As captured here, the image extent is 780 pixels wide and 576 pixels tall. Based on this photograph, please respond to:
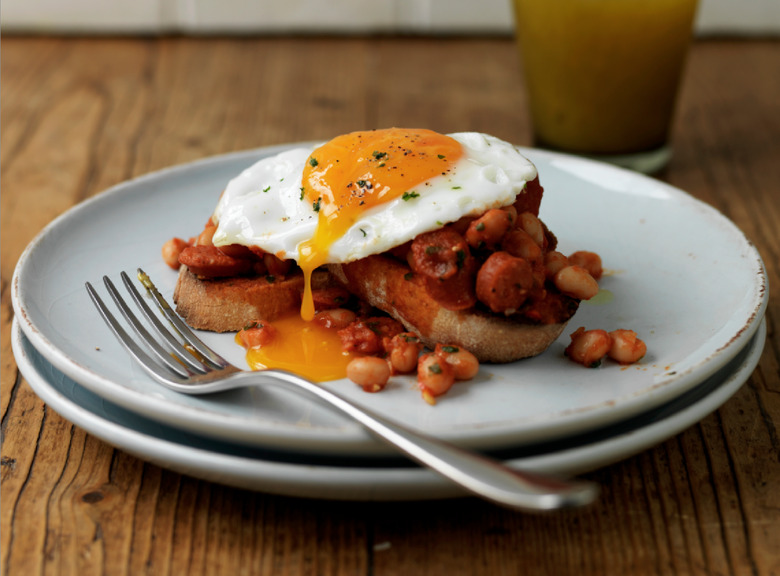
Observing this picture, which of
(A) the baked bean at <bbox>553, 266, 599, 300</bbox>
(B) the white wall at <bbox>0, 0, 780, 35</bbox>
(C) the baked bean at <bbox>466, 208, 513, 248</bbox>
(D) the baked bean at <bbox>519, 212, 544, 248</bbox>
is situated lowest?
(B) the white wall at <bbox>0, 0, 780, 35</bbox>

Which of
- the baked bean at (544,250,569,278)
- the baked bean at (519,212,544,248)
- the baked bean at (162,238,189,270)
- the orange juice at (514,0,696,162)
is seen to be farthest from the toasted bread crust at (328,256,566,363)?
the orange juice at (514,0,696,162)

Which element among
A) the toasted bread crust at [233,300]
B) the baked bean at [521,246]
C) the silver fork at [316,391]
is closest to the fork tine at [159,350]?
the silver fork at [316,391]

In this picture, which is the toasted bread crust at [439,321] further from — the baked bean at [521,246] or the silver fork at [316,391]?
the silver fork at [316,391]

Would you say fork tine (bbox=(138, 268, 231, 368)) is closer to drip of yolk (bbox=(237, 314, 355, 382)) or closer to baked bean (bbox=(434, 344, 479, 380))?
drip of yolk (bbox=(237, 314, 355, 382))

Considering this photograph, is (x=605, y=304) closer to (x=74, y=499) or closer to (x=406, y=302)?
(x=406, y=302)

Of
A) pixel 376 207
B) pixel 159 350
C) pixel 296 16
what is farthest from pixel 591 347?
pixel 296 16

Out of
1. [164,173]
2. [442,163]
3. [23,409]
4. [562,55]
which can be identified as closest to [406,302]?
[442,163]

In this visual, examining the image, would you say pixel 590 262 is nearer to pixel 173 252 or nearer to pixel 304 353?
pixel 304 353
